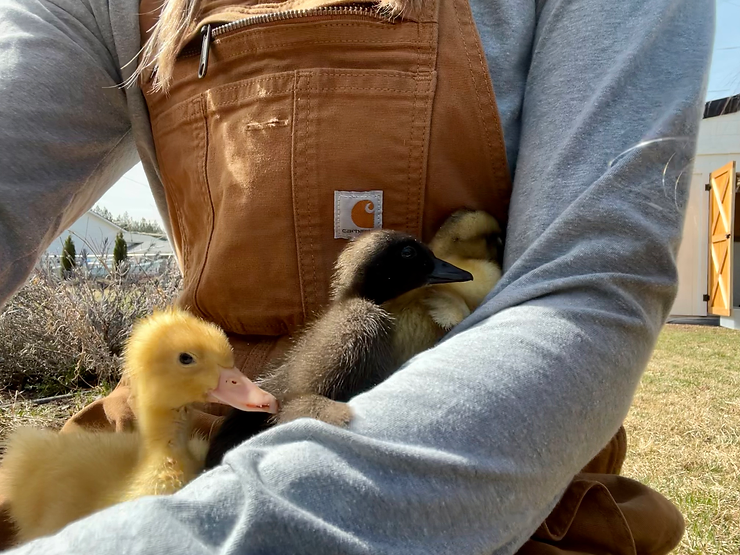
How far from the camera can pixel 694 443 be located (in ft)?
10.8

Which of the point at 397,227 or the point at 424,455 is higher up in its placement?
the point at 397,227

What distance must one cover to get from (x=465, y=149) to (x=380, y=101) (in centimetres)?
16

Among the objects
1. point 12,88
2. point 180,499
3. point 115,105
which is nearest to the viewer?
point 180,499

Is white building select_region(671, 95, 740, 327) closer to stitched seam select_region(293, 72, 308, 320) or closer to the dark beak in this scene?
the dark beak

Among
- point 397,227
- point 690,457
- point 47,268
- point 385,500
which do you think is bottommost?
point 690,457

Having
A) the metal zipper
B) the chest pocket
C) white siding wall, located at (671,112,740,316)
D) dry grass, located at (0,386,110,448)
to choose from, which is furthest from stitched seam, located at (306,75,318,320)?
white siding wall, located at (671,112,740,316)

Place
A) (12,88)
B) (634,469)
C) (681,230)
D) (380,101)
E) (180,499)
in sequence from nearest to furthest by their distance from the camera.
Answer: (180,499) < (681,230) < (380,101) < (12,88) < (634,469)

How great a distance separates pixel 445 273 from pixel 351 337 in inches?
10.0

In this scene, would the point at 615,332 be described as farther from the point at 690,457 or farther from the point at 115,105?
the point at 690,457

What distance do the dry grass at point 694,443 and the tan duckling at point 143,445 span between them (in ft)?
6.27

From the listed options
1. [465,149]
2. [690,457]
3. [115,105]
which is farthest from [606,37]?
[690,457]

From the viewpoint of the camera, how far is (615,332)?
28.4 inches

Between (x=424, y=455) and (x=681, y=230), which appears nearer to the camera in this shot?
(x=424, y=455)

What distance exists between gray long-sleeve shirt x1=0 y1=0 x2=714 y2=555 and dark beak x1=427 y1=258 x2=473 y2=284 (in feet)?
0.72
